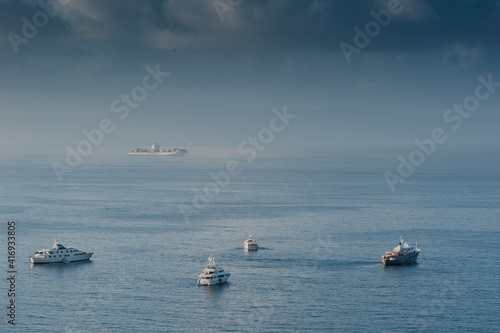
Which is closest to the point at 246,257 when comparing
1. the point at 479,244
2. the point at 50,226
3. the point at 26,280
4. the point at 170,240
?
the point at 170,240

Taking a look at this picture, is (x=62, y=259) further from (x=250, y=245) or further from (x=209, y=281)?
(x=250, y=245)

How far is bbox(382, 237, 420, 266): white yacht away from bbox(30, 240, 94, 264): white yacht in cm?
3860

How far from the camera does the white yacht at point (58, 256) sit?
8688 cm

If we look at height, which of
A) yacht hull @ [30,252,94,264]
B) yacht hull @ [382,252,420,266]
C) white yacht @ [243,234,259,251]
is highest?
white yacht @ [243,234,259,251]

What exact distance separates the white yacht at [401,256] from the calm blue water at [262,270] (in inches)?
57.9

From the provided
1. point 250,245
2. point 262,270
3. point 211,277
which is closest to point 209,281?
point 211,277

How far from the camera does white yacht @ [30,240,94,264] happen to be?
86.9 m

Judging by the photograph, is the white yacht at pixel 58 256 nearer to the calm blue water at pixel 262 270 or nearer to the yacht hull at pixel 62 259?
the yacht hull at pixel 62 259

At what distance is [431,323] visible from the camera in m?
63.1

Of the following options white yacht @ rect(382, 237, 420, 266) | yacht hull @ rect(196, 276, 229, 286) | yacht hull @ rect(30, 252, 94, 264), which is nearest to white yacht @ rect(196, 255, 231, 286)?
yacht hull @ rect(196, 276, 229, 286)

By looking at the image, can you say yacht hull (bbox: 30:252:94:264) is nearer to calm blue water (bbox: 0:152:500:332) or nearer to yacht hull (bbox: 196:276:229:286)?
calm blue water (bbox: 0:152:500:332)

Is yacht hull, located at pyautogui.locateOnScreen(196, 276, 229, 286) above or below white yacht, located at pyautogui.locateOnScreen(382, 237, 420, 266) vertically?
below

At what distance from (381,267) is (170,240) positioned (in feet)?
110

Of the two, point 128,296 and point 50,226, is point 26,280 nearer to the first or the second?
point 128,296
